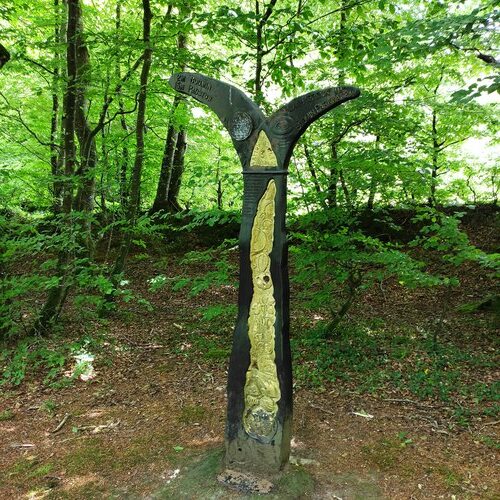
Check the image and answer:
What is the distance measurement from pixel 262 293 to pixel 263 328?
0.87ft

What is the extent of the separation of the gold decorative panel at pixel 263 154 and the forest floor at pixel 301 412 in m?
2.45

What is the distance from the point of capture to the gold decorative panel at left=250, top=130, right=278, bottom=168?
3000 millimetres

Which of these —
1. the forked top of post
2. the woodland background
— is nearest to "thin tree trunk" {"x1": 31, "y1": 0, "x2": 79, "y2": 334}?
the woodland background

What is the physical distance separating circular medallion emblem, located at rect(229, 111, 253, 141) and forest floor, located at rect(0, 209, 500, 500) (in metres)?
2.69

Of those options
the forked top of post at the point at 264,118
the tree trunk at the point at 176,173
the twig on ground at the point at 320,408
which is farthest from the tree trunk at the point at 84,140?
the twig on ground at the point at 320,408

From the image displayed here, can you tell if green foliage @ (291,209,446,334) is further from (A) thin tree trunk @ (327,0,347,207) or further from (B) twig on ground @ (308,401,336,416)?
(B) twig on ground @ (308,401,336,416)

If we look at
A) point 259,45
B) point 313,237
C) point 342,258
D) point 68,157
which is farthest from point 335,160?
point 68,157

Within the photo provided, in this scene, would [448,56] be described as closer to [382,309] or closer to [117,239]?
[382,309]

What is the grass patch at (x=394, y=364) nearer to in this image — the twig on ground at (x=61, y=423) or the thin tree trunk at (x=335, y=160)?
the thin tree trunk at (x=335, y=160)

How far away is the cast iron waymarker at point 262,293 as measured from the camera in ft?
9.79

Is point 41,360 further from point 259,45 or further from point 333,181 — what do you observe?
point 259,45

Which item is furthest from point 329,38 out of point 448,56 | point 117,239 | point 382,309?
point 117,239

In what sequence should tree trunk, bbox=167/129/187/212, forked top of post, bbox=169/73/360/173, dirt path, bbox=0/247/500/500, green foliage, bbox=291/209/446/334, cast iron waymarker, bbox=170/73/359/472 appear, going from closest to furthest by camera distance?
forked top of post, bbox=169/73/360/173 < cast iron waymarker, bbox=170/73/359/472 < dirt path, bbox=0/247/500/500 < green foliage, bbox=291/209/446/334 < tree trunk, bbox=167/129/187/212

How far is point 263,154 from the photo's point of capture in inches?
119
